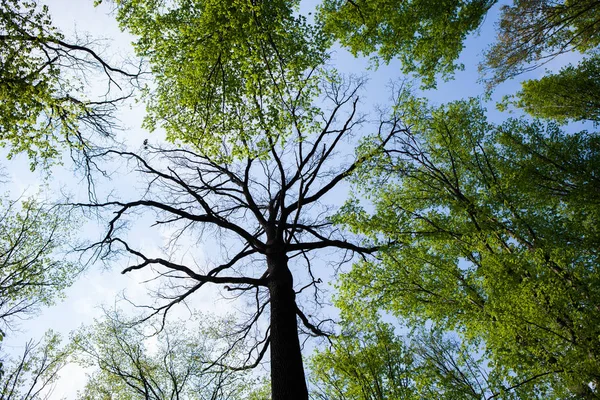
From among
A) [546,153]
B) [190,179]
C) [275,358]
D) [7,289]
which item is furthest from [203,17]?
[7,289]

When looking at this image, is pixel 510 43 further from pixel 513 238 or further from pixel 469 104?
pixel 513 238

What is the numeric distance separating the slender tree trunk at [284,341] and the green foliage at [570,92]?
926cm

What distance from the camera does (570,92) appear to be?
402 inches

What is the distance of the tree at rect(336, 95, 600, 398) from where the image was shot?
519 centimetres

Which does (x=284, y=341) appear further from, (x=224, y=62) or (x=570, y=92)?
(x=570, y=92)

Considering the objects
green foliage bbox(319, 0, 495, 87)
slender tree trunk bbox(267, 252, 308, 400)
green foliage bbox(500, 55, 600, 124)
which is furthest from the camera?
green foliage bbox(500, 55, 600, 124)

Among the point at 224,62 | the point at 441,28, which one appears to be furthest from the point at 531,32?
the point at 224,62

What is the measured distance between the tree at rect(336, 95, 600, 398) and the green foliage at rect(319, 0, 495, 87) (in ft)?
3.79

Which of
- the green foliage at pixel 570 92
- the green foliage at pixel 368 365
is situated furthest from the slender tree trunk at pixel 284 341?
the green foliage at pixel 570 92

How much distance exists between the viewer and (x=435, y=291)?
709cm

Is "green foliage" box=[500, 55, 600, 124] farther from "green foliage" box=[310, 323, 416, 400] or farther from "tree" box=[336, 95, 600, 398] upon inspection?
"green foliage" box=[310, 323, 416, 400]

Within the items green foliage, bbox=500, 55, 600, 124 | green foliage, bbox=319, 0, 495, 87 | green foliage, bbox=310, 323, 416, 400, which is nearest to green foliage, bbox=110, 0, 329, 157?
green foliage, bbox=319, 0, 495, 87

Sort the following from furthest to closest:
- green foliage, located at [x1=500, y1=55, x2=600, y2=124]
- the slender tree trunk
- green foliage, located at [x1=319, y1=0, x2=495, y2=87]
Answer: green foliage, located at [x1=500, y1=55, x2=600, y2=124]
green foliage, located at [x1=319, y1=0, x2=495, y2=87]
the slender tree trunk

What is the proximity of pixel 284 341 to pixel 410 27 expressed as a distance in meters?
7.21
